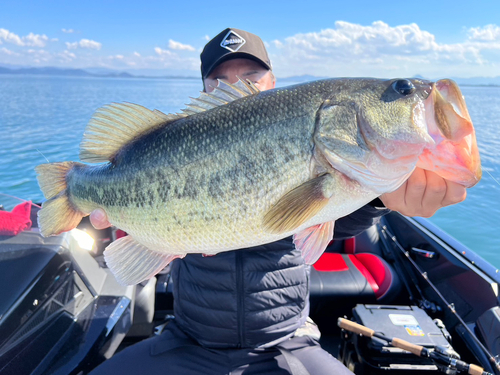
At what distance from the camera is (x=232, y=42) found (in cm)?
276

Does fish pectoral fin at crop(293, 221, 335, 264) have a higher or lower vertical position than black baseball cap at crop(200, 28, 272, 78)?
lower

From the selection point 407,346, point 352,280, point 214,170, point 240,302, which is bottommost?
point 352,280

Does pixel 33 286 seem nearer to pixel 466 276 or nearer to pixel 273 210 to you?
pixel 273 210

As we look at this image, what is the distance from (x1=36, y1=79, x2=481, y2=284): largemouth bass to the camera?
1.29 meters

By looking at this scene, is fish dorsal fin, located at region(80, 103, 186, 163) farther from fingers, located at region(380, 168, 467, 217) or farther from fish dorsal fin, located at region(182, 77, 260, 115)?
fingers, located at region(380, 168, 467, 217)

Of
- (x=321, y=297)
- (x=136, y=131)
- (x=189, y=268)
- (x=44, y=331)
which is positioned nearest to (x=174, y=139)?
(x=136, y=131)

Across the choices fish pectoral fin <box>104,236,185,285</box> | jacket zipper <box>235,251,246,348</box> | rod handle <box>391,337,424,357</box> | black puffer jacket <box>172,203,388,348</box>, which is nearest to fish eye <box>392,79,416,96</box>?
black puffer jacket <box>172,203,388,348</box>

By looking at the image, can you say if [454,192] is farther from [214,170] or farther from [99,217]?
[99,217]

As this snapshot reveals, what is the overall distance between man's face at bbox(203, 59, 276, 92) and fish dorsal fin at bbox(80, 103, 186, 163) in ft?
3.91

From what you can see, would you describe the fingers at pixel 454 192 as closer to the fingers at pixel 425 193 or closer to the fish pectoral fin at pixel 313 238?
the fingers at pixel 425 193

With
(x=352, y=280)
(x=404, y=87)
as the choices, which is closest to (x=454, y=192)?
(x=404, y=87)

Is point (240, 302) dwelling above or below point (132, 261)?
below

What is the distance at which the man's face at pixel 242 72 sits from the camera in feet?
9.23

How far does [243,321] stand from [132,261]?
865mm
